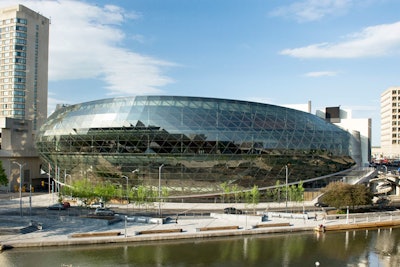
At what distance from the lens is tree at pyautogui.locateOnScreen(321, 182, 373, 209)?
51.3 metres

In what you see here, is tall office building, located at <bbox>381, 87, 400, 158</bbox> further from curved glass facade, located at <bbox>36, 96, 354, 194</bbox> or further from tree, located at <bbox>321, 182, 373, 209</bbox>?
tree, located at <bbox>321, 182, 373, 209</bbox>

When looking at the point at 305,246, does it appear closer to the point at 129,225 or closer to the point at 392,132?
the point at 129,225

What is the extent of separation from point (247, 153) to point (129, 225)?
26895mm

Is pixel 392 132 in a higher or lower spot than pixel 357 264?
higher

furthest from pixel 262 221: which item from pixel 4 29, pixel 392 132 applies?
pixel 392 132

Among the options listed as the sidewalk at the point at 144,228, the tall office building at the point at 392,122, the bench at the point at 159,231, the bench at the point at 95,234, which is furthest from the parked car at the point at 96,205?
the tall office building at the point at 392,122

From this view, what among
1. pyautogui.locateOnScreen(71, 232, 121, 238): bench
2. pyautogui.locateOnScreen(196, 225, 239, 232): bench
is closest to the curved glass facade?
pyautogui.locateOnScreen(196, 225, 239, 232): bench

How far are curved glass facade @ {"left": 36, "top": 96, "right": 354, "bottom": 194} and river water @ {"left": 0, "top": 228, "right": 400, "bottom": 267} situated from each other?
25126 mm

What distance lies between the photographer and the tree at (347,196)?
51.3 meters

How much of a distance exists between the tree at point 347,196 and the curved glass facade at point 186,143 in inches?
608

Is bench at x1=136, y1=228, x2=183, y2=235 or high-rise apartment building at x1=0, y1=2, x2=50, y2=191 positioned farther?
high-rise apartment building at x1=0, y1=2, x2=50, y2=191

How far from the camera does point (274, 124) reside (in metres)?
68.1

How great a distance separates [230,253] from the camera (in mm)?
34062

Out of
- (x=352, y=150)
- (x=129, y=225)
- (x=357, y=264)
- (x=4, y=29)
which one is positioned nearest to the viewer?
(x=357, y=264)
